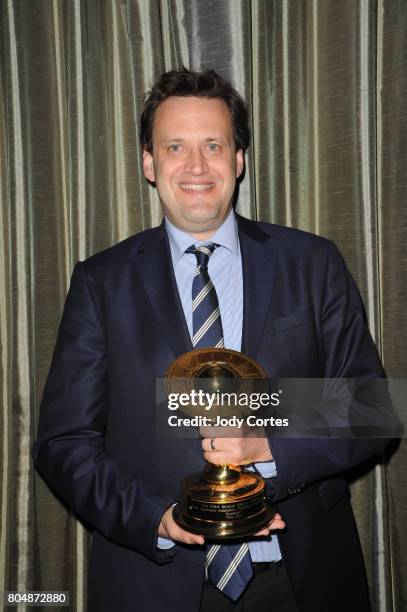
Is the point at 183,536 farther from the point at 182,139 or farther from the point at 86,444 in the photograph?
the point at 182,139

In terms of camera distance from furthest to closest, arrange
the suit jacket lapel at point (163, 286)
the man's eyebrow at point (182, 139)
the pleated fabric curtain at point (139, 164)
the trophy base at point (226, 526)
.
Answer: the pleated fabric curtain at point (139, 164), the man's eyebrow at point (182, 139), the suit jacket lapel at point (163, 286), the trophy base at point (226, 526)

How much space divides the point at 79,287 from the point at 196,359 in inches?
19.0

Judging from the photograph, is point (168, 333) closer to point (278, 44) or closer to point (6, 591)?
point (278, 44)

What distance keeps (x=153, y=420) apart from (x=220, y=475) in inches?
10.6

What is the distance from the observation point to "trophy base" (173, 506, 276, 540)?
44.6 inches

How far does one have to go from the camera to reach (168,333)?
1.39 m

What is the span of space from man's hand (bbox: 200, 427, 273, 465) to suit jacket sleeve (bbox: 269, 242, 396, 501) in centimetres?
10

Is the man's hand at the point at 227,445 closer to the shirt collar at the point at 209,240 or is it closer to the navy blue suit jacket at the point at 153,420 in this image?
the navy blue suit jacket at the point at 153,420

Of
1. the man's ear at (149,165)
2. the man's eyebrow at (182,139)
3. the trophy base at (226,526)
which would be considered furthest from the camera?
the man's ear at (149,165)

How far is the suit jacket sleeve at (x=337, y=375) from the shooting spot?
1.31 metres

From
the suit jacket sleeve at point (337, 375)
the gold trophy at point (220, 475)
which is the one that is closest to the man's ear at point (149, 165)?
the suit jacket sleeve at point (337, 375)

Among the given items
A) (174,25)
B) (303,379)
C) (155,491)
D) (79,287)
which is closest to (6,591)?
(155,491)

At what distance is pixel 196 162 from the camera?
146cm

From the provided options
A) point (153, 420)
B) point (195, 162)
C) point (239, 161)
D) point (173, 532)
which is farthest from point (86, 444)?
point (239, 161)
